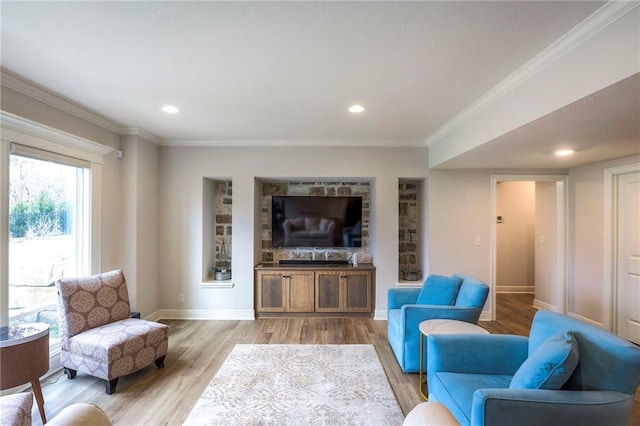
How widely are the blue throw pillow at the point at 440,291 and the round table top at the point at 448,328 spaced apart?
0.42 metres

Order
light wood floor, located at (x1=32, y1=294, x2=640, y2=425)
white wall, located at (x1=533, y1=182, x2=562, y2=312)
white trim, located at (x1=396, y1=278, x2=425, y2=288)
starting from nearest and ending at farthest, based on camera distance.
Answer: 1. light wood floor, located at (x1=32, y1=294, x2=640, y2=425)
2. white trim, located at (x1=396, y1=278, x2=425, y2=288)
3. white wall, located at (x1=533, y1=182, x2=562, y2=312)

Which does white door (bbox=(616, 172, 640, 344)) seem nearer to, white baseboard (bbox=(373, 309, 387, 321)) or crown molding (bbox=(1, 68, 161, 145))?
white baseboard (bbox=(373, 309, 387, 321))

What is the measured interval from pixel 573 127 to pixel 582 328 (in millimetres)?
1537

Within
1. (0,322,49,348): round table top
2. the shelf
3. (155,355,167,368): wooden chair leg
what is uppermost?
(0,322,49,348): round table top

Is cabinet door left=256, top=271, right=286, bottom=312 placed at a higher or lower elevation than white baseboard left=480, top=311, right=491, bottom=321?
higher

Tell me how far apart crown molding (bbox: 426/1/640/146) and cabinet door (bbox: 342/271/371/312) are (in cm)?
258

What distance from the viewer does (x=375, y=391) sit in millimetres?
2436

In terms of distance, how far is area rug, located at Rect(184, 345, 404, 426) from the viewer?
212 centimetres

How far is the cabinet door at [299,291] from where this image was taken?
422 centimetres

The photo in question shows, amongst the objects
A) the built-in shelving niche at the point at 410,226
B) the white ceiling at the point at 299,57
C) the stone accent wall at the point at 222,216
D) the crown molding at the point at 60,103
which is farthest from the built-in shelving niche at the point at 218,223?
the built-in shelving niche at the point at 410,226

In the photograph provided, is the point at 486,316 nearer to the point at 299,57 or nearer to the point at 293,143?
the point at 293,143

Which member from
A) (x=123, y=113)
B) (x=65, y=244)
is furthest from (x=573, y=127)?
(x=65, y=244)

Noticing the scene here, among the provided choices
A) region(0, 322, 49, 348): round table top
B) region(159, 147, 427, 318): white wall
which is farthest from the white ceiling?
region(0, 322, 49, 348): round table top

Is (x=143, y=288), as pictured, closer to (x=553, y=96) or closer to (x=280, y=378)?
(x=280, y=378)
